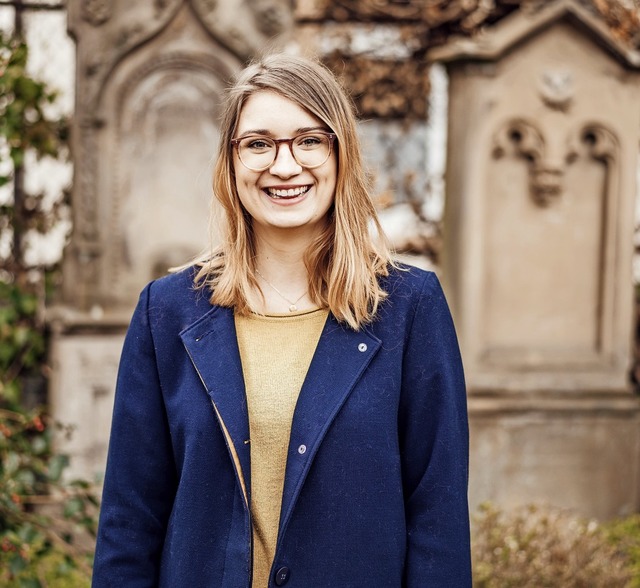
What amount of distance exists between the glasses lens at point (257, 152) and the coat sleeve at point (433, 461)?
0.44 metres

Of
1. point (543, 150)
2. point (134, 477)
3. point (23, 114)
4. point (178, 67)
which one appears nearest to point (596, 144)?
point (543, 150)

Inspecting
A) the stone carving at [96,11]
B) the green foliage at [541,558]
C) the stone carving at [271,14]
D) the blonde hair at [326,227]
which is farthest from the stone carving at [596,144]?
the blonde hair at [326,227]

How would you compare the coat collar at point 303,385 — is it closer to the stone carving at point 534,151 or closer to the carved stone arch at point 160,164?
the carved stone arch at point 160,164

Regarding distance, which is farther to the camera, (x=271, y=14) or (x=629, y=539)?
(x=271, y=14)

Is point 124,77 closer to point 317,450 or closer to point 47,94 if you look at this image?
point 47,94

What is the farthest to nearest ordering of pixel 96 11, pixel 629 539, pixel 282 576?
pixel 96 11 < pixel 629 539 < pixel 282 576

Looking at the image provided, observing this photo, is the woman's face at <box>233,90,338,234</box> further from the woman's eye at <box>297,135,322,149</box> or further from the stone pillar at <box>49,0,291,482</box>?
the stone pillar at <box>49,0,291,482</box>

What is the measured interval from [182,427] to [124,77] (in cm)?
306

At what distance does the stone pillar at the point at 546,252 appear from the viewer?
15.2ft

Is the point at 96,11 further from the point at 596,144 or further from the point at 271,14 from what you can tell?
the point at 596,144

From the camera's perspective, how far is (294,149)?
188 cm

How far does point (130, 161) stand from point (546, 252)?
2.16m

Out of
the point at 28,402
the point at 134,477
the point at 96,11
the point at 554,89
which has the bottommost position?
the point at 28,402

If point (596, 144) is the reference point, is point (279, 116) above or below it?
below
